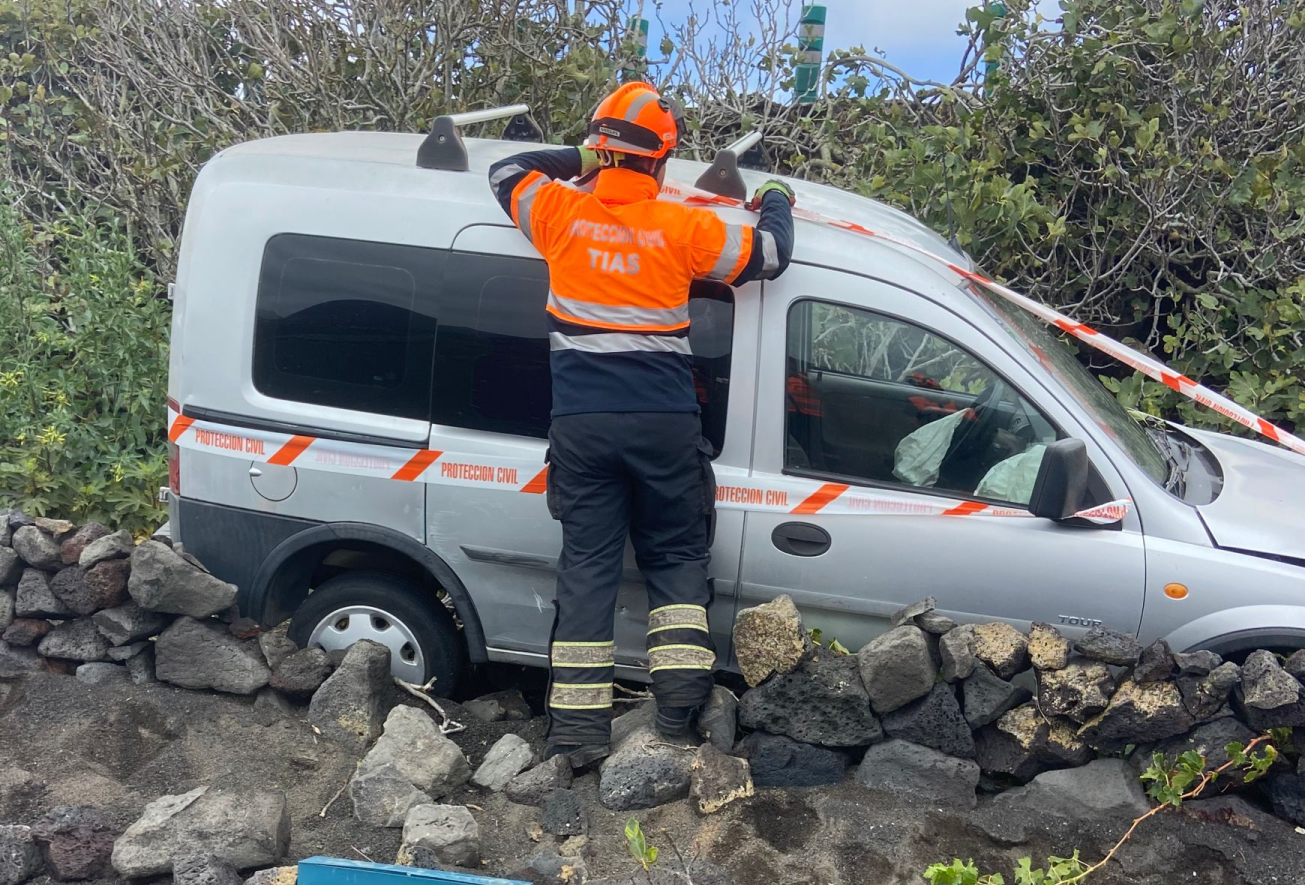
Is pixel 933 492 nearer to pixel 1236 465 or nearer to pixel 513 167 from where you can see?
pixel 1236 465

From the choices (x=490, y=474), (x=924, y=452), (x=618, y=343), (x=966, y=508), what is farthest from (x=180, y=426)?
(x=966, y=508)

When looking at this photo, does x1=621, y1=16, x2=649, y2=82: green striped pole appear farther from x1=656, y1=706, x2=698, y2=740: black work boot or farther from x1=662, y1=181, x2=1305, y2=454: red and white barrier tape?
x1=656, y1=706, x2=698, y2=740: black work boot

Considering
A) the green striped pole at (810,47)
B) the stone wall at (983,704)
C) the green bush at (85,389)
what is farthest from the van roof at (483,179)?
the green striped pole at (810,47)

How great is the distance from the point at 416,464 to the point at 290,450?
489 millimetres

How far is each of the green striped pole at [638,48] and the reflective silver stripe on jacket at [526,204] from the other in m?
3.89

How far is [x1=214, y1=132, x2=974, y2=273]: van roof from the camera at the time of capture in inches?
141

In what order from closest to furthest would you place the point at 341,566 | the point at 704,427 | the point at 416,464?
1. the point at 704,427
2. the point at 416,464
3. the point at 341,566

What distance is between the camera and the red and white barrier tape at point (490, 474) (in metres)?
3.51

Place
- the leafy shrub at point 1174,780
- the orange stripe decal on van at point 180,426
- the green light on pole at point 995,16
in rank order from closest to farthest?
1. the leafy shrub at point 1174,780
2. the orange stripe decal on van at point 180,426
3. the green light on pole at point 995,16

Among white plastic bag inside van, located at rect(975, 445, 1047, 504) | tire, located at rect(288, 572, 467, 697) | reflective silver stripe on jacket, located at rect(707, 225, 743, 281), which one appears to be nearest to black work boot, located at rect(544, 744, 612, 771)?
tire, located at rect(288, 572, 467, 697)

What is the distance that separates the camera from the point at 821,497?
3.54 metres

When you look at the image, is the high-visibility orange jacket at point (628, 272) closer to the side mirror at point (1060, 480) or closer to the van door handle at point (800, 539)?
the van door handle at point (800, 539)

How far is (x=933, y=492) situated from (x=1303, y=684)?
4.02ft

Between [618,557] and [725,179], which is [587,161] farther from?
[618,557]
